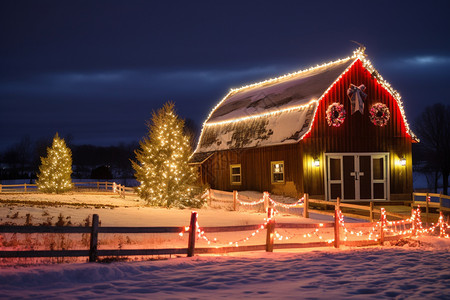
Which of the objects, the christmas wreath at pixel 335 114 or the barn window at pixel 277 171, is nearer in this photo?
the christmas wreath at pixel 335 114

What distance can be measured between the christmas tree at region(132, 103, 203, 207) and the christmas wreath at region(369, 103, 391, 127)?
33.8 ft

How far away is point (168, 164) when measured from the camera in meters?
25.9

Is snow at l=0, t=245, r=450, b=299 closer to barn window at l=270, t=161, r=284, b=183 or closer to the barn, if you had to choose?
the barn

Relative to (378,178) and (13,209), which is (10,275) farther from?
(378,178)

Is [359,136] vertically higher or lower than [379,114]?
lower

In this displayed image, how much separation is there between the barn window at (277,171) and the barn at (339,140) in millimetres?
56

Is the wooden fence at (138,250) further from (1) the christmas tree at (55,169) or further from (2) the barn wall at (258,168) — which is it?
(1) the christmas tree at (55,169)

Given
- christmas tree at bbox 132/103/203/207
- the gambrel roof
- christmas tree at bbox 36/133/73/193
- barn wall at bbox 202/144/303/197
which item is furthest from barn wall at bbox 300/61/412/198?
christmas tree at bbox 36/133/73/193

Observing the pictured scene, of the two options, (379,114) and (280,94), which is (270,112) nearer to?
(280,94)

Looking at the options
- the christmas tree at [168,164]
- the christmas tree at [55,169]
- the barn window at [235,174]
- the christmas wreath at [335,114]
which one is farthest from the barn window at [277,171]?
the christmas tree at [55,169]

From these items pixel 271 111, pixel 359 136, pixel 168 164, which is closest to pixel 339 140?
pixel 359 136

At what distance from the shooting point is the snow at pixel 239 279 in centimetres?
870

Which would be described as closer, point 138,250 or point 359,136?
point 138,250

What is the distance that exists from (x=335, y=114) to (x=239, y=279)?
18.6 metres
